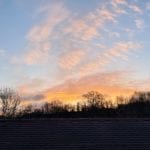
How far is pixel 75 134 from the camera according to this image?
32.6m

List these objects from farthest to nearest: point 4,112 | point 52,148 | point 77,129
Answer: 1. point 4,112
2. point 77,129
3. point 52,148

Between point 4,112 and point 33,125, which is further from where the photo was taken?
point 4,112

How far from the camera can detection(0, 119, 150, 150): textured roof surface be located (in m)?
31.2

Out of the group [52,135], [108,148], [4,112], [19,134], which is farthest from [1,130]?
[4,112]

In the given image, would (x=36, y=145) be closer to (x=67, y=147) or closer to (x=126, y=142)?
(x=67, y=147)

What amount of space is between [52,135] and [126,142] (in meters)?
4.93

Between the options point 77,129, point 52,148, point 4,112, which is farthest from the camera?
point 4,112

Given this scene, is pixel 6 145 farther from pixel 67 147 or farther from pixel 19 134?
pixel 67 147

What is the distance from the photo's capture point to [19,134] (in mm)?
32156

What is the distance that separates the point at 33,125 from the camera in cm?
3341

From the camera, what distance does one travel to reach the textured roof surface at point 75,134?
3120 cm

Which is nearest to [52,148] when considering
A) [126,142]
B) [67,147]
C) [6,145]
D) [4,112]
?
[67,147]

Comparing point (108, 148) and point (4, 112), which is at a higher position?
point (4, 112)

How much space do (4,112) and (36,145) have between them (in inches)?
2759
